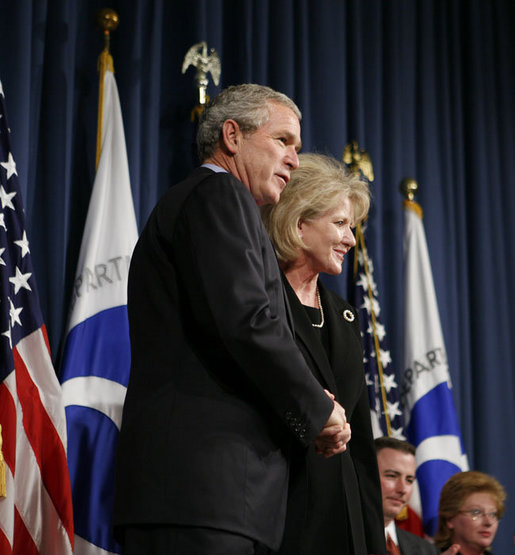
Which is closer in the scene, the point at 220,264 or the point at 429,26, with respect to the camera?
the point at 220,264

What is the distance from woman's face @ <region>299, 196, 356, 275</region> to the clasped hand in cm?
98

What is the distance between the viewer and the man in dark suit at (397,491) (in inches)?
150

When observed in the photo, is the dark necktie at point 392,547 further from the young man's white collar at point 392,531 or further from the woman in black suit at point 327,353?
the woman in black suit at point 327,353

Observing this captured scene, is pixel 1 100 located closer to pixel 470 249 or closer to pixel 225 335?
pixel 225 335

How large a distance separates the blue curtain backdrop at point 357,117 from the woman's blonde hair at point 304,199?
1.37 m

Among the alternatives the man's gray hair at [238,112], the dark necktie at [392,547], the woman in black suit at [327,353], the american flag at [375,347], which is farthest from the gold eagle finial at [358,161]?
the man's gray hair at [238,112]

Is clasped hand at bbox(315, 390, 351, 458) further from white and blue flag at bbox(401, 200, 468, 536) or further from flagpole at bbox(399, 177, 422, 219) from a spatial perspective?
flagpole at bbox(399, 177, 422, 219)

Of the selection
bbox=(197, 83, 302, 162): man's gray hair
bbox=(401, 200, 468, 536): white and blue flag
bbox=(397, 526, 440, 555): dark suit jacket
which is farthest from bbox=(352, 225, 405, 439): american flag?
bbox=(197, 83, 302, 162): man's gray hair

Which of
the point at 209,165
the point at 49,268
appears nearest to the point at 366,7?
the point at 49,268

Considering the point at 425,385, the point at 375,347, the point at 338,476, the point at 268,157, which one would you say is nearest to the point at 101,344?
the point at 338,476

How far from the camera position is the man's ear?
219 cm

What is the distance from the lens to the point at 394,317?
5.23 metres

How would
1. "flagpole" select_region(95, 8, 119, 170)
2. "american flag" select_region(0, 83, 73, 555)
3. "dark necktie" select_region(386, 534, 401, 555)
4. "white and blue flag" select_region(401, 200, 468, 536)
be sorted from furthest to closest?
"white and blue flag" select_region(401, 200, 468, 536)
"flagpole" select_region(95, 8, 119, 170)
"dark necktie" select_region(386, 534, 401, 555)
"american flag" select_region(0, 83, 73, 555)

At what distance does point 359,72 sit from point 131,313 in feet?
12.4
